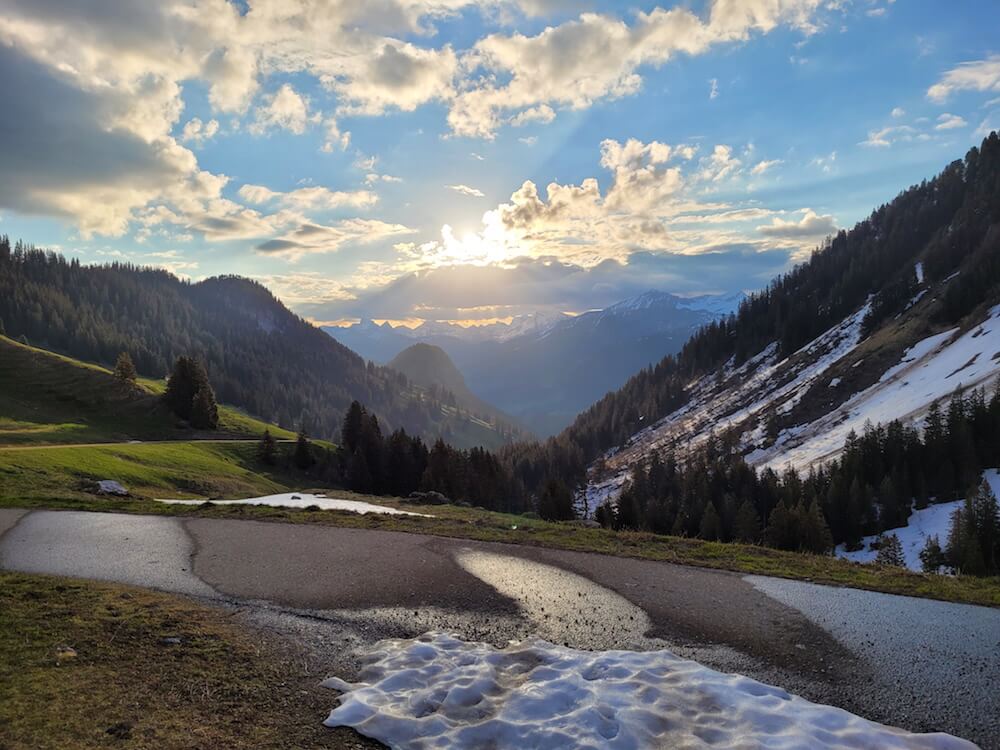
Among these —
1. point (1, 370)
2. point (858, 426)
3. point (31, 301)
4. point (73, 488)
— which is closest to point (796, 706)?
point (73, 488)

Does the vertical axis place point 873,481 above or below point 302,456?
above

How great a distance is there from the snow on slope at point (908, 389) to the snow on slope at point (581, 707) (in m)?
102

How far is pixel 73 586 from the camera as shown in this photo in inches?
516

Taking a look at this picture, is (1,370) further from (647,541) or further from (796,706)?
(796,706)

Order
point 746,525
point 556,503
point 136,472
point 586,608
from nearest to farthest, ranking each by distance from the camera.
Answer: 1. point 586,608
2. point 136,472
3. point 746,525
4. point 556,503

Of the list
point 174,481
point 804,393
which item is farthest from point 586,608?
point 804,393

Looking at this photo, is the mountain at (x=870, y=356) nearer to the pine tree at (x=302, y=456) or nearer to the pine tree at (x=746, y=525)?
the pine tree at (x=746, y=525)

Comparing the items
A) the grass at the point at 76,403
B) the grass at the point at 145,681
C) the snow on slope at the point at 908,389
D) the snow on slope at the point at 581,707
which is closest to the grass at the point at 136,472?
the grass at the point at 76,403

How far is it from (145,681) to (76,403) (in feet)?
261

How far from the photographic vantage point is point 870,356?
131000 millimetres

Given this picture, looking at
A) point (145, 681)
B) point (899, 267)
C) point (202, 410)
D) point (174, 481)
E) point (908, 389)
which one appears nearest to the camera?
point (145, 681)

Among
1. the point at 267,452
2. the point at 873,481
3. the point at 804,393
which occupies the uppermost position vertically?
the point at 804,393

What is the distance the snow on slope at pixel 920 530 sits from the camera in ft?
214

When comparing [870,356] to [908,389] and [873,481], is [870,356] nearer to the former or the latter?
[908,389]
